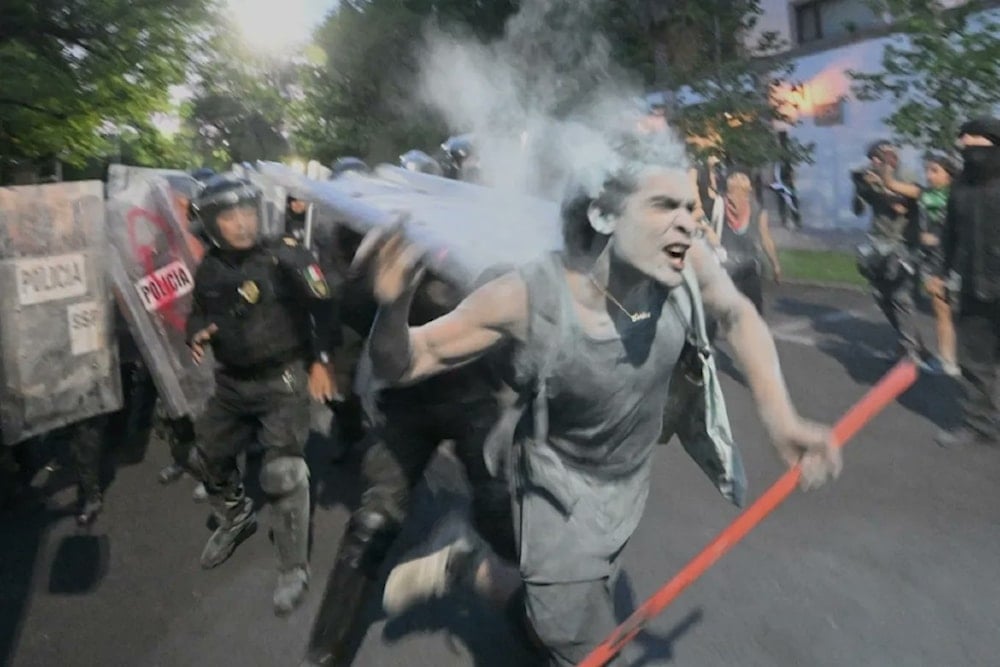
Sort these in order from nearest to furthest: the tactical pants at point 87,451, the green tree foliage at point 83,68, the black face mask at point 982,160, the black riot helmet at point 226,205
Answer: the black riot helmet at point 226,205 → the black face mask at point 982,160 → the tactical pants at point 87,451 → the green tree foliage at point 83,68

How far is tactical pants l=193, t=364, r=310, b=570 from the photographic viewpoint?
4180mm

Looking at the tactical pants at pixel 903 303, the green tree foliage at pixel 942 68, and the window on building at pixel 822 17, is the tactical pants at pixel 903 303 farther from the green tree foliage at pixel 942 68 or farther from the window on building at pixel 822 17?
the window on building at pixel 822 17

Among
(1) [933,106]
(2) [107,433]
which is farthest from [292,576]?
(1) [933,106]

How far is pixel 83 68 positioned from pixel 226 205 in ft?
37.4

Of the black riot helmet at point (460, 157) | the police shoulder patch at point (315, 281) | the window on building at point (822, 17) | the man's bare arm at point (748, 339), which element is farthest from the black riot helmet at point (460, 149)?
the window on building at point (822, 17)

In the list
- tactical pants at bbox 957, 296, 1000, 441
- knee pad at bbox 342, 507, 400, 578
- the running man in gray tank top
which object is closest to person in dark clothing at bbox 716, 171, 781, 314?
tactical pants at bbox 957, 296, 1000, 441

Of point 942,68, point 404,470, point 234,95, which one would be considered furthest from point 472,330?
point 234,95

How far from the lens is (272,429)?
13.9ft

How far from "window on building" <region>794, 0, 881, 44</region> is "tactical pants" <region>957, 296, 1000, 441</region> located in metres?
12.4

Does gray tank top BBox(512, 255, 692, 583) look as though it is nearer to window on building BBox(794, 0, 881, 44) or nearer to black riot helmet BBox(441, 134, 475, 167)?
black riot helmet BBox(441, 134, 475, 167)

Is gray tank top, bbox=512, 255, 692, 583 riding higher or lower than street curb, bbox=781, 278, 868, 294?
higher

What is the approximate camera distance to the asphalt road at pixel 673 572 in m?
3.61

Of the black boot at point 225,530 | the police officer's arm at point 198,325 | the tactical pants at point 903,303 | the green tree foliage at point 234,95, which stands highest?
the police officer's arm at point 198,325

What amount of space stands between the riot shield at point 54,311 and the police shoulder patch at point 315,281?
5.04ft
